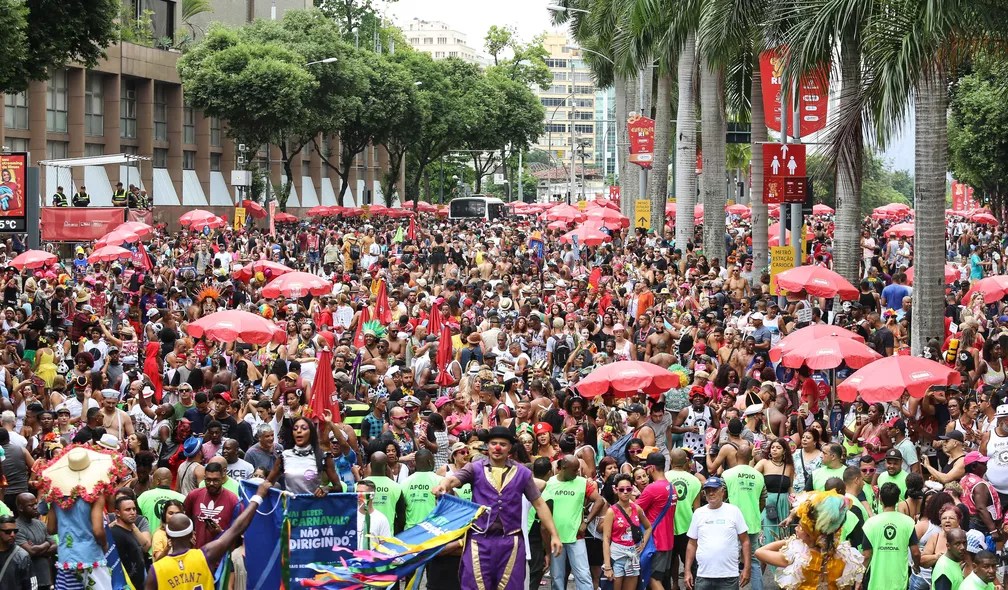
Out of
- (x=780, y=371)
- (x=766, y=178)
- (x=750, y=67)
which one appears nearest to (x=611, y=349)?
(x=780, y=371)

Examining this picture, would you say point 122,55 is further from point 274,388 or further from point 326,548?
point 326,548

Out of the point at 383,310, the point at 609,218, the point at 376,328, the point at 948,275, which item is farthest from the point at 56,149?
the point at 948,275

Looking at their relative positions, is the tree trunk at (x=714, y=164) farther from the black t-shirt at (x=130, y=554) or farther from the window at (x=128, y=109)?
the window at (x=128, y=109)

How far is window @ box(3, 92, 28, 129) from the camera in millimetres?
48312

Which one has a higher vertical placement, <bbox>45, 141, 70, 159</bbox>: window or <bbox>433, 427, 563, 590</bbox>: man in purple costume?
<bbox>45, 141, 70, 159</bbox>: window

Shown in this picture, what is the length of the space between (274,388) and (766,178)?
1158 centimetres

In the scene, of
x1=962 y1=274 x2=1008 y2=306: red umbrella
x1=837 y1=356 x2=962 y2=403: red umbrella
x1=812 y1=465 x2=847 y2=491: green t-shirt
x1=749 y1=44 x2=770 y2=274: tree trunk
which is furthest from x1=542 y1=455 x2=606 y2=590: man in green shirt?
x1=749 y1=44 x2=770 y2=274: tree trunk

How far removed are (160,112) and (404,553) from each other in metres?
53.8

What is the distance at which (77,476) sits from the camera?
9.59 metres

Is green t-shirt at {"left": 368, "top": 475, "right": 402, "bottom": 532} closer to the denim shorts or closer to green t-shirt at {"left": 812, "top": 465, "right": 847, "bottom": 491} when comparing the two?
the denim shorts

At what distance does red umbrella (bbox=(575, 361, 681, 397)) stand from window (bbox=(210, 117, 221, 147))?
170ft

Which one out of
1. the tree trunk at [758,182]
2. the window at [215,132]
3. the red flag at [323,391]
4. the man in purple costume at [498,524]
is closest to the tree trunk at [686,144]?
the tree trunk at [758,182]

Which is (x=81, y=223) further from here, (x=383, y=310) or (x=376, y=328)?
(x=376, y=328)

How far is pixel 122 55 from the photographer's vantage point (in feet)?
180
